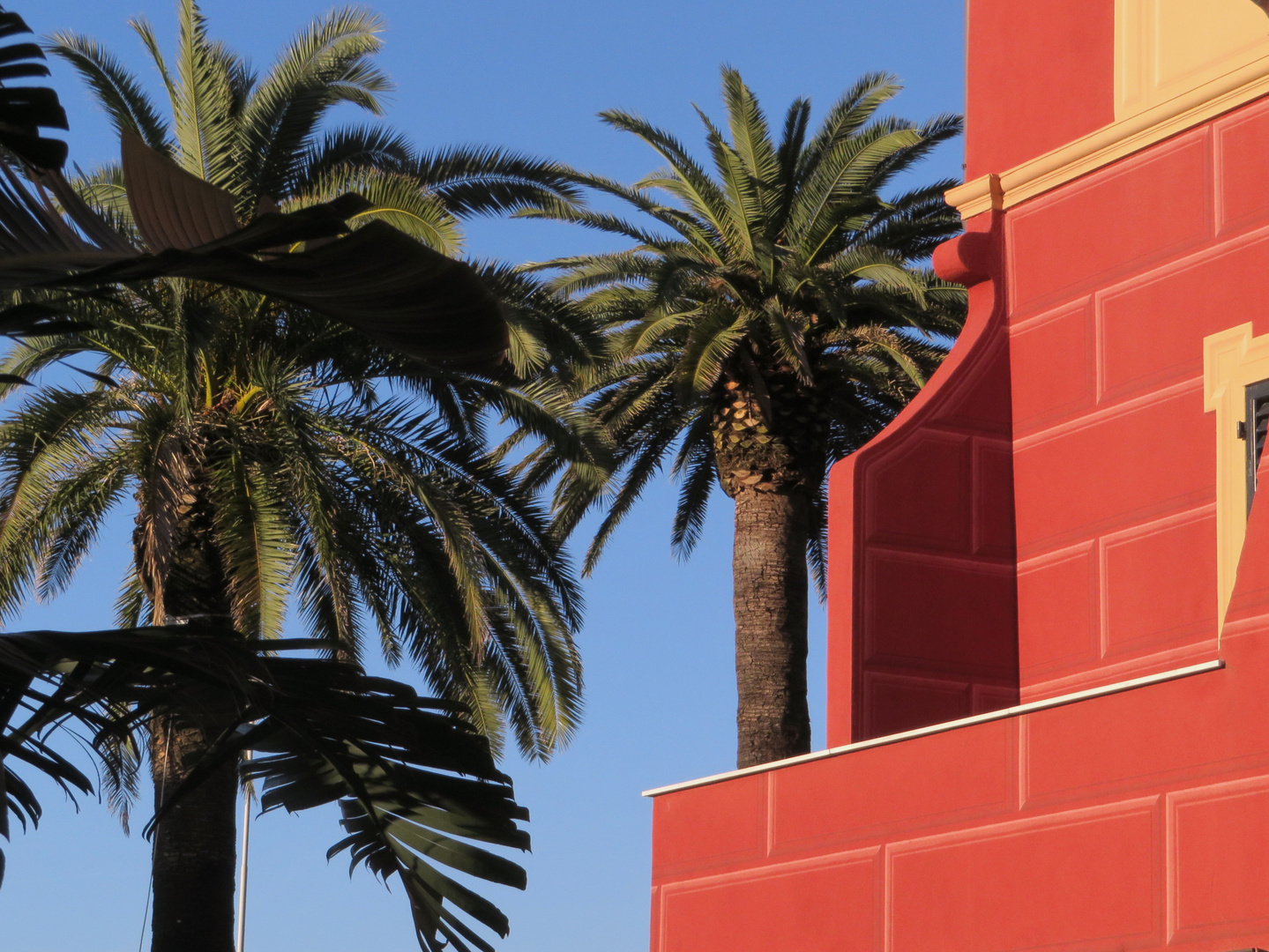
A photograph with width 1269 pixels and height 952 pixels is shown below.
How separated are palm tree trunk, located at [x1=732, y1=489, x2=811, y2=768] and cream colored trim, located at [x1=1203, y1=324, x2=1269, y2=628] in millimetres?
10027

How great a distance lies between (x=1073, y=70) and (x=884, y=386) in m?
9.27

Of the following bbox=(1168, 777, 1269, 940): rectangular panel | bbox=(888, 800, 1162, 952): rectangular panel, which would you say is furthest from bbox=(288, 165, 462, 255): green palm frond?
bbox=(1168, 777, 1269, 940): rectangular panel

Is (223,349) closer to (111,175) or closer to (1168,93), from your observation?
(111,175)

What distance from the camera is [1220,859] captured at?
232 inches

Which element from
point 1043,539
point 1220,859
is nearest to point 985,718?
point 1220,859

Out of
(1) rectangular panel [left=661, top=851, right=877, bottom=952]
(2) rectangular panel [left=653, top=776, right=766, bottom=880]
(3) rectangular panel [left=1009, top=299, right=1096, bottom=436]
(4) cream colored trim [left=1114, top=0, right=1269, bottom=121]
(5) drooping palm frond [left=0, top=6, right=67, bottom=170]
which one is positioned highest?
(4) cream colored trim [left=1114, top=0, right=1269, bottom=121]

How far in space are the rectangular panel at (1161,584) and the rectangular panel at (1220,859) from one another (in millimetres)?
2191

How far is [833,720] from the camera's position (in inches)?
338

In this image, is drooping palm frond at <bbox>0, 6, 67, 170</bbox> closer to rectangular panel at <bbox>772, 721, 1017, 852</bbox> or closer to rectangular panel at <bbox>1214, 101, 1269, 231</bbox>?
rectangular panel at <bbox>772, 721, 1017, 852</bbox>

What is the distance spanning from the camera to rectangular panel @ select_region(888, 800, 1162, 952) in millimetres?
6172

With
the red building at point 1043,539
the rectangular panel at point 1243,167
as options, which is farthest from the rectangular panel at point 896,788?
the rectangular panel at point 1243,167

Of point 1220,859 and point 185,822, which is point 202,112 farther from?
point 1220,859

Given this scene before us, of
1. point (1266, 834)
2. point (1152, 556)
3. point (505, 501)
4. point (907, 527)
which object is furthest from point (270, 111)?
point (1266, 834)

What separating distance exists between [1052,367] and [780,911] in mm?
3328
